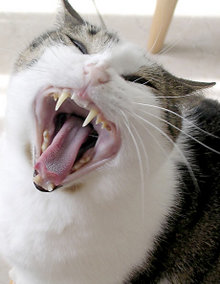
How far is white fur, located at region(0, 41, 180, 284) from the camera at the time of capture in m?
0.69

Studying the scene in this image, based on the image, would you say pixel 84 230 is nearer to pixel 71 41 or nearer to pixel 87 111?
pixel 87 111

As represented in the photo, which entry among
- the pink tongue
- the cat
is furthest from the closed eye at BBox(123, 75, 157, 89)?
the pink tongue

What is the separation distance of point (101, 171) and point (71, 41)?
10.1 inches

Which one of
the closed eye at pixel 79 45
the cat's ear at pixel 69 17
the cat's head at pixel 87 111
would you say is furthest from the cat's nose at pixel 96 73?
the cat's ear at pixel 69 17

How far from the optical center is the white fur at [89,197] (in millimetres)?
692

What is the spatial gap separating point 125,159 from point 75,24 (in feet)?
1.12

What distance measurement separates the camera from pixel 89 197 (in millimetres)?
767

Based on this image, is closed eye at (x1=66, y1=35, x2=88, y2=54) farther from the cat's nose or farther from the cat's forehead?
the cat's nose

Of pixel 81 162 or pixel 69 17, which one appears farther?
pixel 69 17

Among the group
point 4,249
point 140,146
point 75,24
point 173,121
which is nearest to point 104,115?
point 140,146

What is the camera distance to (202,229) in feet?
3.19

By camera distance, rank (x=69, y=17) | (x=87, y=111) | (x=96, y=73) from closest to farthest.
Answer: (x=96, y=73) < (x=87, y=111) < (x=69, y=17)

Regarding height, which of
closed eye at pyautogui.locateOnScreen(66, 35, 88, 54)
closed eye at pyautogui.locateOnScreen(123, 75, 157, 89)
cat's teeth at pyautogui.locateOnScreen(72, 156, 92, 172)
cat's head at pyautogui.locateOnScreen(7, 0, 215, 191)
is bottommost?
cat's teeth at pyautogui.locateOnScreen(72, 156, 92, 172)

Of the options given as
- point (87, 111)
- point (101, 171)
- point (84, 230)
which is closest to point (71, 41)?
point (87, 111)
